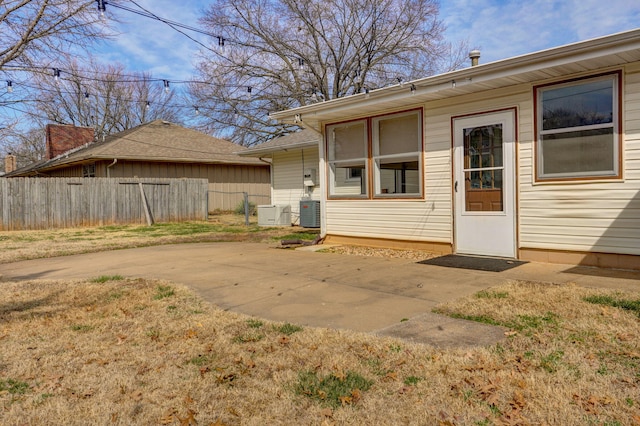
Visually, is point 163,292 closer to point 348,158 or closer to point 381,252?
point 381,252

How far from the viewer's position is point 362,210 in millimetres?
9070

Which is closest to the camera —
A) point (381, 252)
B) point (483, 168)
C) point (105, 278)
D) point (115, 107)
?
point (105, 278)

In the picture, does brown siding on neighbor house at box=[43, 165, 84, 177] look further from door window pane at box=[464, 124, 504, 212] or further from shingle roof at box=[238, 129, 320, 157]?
door window pane at box=[464, 124, 504, 212]

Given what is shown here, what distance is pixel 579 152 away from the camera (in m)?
6.12

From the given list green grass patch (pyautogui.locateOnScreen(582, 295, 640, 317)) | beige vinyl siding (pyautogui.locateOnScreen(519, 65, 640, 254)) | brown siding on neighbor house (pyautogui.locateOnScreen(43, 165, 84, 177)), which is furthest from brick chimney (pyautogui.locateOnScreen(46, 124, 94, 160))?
green grass patch (pyautogui.locateOnScreen(582, 295, 640, 317))

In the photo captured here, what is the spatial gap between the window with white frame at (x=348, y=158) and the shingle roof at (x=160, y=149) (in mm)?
11373

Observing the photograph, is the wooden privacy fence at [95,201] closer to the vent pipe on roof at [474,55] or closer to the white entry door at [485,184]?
the white entry door at [485,184]

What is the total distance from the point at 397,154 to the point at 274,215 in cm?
766

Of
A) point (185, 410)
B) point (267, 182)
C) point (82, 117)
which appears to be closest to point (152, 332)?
point (185, 410)

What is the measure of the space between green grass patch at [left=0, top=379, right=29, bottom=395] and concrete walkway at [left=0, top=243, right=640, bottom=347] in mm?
1980

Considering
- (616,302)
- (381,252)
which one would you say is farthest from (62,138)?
(616,302)

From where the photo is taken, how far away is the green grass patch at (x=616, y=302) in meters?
4.06

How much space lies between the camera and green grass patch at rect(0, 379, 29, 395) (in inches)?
113

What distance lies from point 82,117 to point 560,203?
37608 mm
